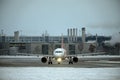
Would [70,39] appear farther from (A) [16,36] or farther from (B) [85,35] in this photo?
(A) [16,36]

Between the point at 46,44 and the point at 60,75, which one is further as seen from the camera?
the point at 46,44

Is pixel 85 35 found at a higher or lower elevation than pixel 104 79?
higher

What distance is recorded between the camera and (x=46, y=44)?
113250 mm

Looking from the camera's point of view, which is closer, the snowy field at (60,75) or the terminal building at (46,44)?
the snowy field at (60,75)

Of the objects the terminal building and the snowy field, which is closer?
the snowy field

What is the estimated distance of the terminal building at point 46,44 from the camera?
330ft

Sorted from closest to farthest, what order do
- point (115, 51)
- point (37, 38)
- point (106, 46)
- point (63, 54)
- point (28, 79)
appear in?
point (28, 79) → point (63, 54) → point (115, 51) → point (106, 46) → point (37, 38)

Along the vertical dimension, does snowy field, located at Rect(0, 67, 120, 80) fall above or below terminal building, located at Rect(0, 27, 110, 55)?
below

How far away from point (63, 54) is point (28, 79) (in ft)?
109

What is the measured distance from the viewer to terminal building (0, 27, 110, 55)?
101m

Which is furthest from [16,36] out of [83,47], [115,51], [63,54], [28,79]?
[28,79]

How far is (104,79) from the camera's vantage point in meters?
19.1

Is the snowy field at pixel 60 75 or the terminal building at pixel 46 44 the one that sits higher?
the terminal building at pixel 46 44

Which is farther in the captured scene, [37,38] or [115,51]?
[37,38]
